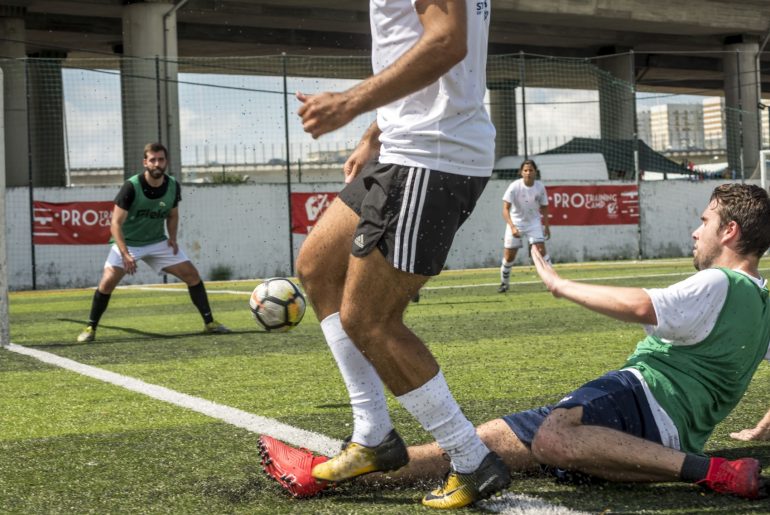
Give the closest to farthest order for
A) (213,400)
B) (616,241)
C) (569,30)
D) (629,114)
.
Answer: (213,400)
(616,241)
(629,114)
(569,30)

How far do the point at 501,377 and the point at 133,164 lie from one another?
17572 millimetres

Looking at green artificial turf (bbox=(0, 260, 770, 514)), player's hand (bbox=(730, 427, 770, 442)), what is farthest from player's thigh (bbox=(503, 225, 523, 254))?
player's hand (bbox=(730, 427, 770, 442))

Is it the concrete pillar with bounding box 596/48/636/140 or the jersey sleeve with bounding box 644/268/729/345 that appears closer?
the jersey sleeve with bounding box 644/268/729/345

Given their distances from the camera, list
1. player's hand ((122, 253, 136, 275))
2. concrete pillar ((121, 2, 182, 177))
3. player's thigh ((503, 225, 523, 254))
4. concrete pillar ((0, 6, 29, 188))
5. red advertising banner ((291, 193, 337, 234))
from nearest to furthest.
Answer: player's hand ((122, 253, 136, 275)) < player's thigh ((503, 225, 523, 254)) < concrete pillar ((121, 2, 182, 177)) < red advertising banner ((291, 193, 337, 234)) < concrete pillar ((0, 6, 29, 188))

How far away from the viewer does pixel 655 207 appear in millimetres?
25984

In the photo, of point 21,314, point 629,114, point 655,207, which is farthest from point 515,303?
point 629,114

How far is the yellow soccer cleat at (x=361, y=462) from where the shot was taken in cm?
352

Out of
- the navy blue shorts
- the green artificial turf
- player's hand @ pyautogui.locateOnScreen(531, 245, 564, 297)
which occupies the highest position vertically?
player's hand @ pyautogui.locateOnScreen(531, 245, 564, 297)

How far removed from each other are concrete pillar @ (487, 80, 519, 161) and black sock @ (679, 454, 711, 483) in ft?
65.0

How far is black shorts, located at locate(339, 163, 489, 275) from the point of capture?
125 inches

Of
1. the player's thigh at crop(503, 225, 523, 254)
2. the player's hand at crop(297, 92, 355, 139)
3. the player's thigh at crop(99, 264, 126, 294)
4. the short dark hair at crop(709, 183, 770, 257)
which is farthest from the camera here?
the player's thigh at crop(503, 225, 523, 254)

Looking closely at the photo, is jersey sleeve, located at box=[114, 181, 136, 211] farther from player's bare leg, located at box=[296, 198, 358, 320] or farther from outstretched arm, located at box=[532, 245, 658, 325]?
outstretched arm, located at box=[532, 245, 658, 325]

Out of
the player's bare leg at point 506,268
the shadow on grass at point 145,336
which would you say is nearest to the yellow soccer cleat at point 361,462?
the shadow on grass at point 145,336

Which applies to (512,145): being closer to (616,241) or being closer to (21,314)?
(616,241)
